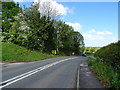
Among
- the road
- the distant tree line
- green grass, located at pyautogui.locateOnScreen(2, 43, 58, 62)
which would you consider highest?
the distant tree line

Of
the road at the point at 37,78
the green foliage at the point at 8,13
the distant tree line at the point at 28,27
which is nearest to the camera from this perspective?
the road at the point at 37,78

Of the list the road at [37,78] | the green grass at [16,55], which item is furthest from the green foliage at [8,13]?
the road at [37,78]

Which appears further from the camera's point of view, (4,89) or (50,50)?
(50,50)

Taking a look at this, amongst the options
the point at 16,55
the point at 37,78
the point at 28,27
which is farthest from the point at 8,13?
the point at 37,78

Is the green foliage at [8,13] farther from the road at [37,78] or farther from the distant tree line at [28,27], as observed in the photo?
the road at [37,78]

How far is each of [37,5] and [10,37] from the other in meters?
12.4

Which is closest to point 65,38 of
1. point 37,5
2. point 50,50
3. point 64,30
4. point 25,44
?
point 64,30

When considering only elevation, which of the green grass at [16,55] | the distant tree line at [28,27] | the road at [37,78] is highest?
the distant tree line at [28,27]

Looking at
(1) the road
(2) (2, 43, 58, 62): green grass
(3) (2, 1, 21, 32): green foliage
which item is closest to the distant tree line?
(3) (2, 1, 21, 32): green foliage

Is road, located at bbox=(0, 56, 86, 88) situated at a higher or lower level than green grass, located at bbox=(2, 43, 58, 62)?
lower

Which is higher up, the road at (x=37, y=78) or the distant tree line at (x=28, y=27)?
the distant tree line at (x=28, y=27)

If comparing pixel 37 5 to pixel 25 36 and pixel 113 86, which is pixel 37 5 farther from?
pixel 113 86

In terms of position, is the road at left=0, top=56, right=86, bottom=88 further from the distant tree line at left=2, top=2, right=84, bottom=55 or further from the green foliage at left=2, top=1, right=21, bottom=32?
the green foliage at left=2, top=1, right=21, bottom=32

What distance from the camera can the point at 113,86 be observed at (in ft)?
26.2
